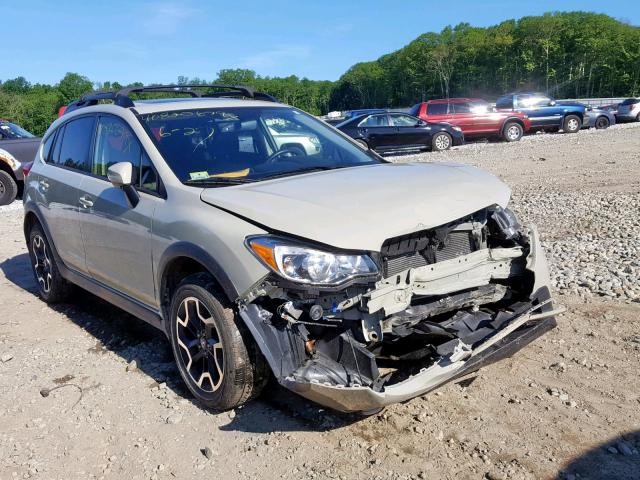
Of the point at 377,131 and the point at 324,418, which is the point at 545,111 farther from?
the point at 324,418

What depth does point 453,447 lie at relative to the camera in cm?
316

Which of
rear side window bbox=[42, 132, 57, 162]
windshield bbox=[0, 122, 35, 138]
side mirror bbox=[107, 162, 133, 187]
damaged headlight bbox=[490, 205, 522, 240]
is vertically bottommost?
damaged headlight bbox=[490, 205, 522, 240]

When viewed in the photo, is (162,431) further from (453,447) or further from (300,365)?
(453,447)

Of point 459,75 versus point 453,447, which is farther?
point 459,75

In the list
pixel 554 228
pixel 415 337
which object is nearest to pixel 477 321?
pixel 415 337

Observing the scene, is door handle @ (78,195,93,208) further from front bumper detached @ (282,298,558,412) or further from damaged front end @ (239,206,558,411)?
front bumper detached @ (282,298,558,412)

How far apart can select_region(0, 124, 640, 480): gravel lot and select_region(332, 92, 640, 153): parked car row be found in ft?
49.6

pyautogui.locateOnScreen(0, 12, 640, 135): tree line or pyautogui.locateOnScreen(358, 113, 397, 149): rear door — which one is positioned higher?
pyautogui.locateOnScreen(0, 12, 640, 135): tree line

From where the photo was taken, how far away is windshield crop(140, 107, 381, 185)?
403cm

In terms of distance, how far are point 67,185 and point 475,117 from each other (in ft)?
65.7

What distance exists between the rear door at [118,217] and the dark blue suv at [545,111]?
72.4 ft

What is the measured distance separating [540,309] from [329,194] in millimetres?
1480

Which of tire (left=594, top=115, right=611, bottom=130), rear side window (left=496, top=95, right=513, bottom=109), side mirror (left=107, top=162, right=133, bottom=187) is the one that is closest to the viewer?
side mirror (left=107, top=162, right=133, bottom=187)

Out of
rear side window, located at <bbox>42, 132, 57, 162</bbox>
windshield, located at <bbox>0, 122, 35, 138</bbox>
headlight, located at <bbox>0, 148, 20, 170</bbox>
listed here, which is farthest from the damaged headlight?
windshield, located at <bbox>0, 122, 35, 138</bbox>
